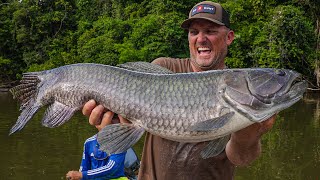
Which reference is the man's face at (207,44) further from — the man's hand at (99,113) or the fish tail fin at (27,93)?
the fish tail fin at (27,93)

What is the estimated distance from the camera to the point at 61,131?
14859mm

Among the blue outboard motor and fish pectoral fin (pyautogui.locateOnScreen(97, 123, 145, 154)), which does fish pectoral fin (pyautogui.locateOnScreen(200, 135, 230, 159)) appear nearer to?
fish pectoral fin (pyautogui.locateOnScreen(97, 123, 145, 154))

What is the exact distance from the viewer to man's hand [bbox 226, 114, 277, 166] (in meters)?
2.46

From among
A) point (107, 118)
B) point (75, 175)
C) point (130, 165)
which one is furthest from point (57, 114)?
point (130, 165)

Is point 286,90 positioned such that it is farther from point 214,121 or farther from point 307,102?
point 307,102

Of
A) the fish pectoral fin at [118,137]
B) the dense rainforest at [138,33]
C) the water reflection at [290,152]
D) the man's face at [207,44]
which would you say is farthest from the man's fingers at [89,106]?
the dense rainforest at [138,33]

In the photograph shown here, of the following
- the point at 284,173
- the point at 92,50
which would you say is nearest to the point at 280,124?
the point at 284,173

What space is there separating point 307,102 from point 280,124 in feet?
21.7

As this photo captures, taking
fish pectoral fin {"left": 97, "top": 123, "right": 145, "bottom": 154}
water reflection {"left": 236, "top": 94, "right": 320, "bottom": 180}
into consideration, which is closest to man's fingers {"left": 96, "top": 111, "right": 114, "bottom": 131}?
fish pectoral fin {"left": 97, "top": 123, "right": 145, "bottom": 154}

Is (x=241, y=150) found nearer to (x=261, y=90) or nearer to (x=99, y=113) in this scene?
(x=261, y=90)

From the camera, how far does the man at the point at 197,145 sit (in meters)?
2.93

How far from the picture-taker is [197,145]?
9.60 ft

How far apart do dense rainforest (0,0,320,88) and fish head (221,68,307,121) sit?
21939 millimetres

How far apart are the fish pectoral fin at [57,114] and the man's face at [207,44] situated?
97 cm
